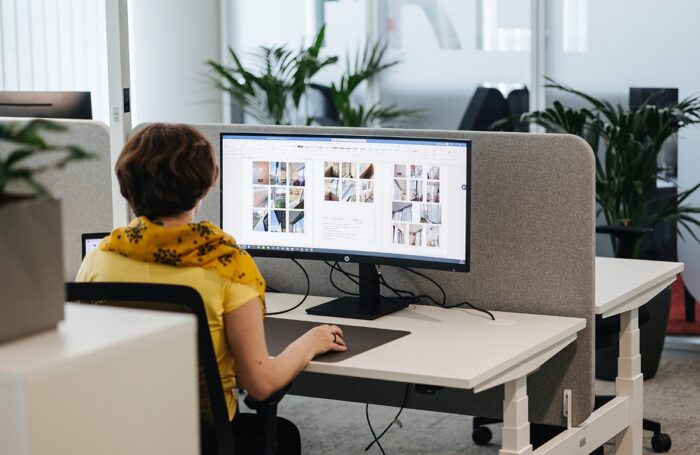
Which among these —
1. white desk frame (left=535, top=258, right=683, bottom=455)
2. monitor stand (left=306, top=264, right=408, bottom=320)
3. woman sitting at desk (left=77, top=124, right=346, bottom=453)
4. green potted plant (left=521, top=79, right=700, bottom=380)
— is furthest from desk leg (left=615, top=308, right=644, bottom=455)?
green potted plant (left=521, top=79, right=700, bottom=380)

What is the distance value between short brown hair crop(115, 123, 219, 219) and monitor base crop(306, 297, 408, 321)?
0.62 m

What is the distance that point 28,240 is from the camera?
1.26m

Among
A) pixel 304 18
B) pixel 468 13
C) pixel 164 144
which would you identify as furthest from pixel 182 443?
pixel 304 18

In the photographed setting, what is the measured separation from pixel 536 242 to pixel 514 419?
0.47 metres

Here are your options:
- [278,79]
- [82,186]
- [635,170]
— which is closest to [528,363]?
[82,186]

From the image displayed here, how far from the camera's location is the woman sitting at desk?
79.7 inches

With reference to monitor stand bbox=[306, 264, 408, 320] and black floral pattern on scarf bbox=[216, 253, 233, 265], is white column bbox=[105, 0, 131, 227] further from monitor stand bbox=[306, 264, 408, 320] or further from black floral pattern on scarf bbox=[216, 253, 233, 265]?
black floral pattern on scarf bbox=[216, 253, 233, 265]

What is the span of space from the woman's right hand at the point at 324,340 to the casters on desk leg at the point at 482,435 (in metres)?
1.29

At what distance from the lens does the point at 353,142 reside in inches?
103

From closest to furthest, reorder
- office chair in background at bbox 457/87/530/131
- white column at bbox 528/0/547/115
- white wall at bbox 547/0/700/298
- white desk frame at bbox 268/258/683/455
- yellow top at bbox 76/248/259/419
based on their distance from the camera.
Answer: yellow top at bbox 76/248/259/419, white desk frame at bbox 268/258/683/455, white wall at bbox 547/0/700/298, white column at bbox 528/0/547/115, office chair in background at bbox 457/87/530/131

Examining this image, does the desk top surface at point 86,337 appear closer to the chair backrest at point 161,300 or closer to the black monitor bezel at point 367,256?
the chair backrest at point 161,300

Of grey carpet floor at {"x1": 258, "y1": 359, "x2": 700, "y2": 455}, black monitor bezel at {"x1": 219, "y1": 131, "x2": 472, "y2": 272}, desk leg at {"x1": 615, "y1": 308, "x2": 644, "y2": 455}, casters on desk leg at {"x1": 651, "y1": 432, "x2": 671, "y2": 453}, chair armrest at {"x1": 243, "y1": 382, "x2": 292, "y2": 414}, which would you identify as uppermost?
black monitor bezel at {"x1": 219, "y1": 131, "x2": 472, "y2": 272}

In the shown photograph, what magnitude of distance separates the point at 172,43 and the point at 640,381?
339cm

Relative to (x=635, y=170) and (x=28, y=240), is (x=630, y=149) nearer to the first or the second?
(x=635, y=170)
